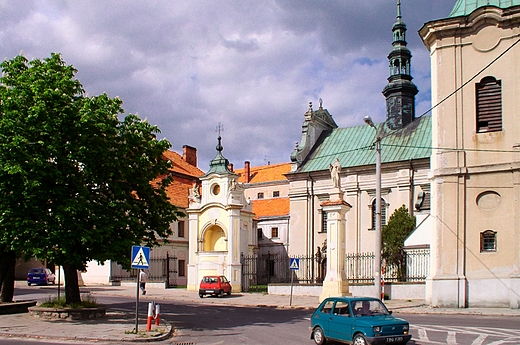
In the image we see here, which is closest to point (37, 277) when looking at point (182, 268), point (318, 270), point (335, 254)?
point (182, 268)

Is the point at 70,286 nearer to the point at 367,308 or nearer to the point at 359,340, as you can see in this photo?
the point at 367,308

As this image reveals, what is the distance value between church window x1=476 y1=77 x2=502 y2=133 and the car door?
14778 mm

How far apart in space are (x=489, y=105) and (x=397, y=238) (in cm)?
1251

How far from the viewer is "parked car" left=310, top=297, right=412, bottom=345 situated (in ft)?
41.0

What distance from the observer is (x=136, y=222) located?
1980cm

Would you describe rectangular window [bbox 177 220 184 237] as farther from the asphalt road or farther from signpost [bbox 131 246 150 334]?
signpost [bbox 131 246 150 334]

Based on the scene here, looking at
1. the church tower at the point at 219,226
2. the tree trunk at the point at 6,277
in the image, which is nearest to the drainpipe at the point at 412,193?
the church tower at the point at 219,226

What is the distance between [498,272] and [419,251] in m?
6.88

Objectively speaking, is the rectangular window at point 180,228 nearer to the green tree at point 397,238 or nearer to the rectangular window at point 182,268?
the rectangular window at point 182,268

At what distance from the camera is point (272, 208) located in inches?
2346

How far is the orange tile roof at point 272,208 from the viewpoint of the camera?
5794cm

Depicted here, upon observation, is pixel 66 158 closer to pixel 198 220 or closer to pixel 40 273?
pixel 198 220

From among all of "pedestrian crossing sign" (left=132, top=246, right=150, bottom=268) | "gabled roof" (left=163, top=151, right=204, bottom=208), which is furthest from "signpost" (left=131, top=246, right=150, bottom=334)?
"gabled roof" (left=163, top=151, right=204, bottom=208)

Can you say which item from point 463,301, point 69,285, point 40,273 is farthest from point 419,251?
point 40,273
